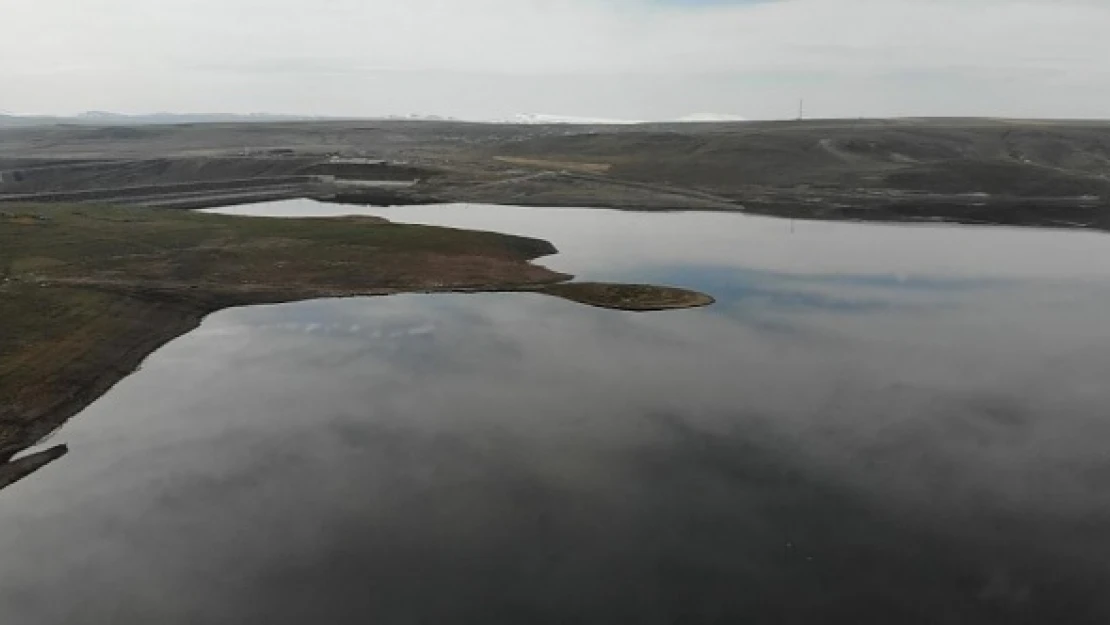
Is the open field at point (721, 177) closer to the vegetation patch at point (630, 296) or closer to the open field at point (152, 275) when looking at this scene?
the open field at point (152, 275)

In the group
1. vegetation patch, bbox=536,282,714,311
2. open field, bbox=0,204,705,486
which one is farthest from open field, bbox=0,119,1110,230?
vegetation patch, bbox=536,282,714,311

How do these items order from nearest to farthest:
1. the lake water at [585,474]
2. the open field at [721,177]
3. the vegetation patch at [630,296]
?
the lake water at [585,474], the vegetation patch at [630,296], the open field at [721,177]

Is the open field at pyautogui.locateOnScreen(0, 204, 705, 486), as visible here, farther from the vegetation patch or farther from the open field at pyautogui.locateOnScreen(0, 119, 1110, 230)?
the open field at pyautogui.locateOnScreen(0, 119, 1110, 230)

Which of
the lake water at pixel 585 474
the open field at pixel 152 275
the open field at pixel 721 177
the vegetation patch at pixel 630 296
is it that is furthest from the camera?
the open field at pixel 721 177

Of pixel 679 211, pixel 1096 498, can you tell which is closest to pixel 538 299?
pixel 1096 498

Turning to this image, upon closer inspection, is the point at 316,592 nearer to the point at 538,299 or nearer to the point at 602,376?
the point at 602,376

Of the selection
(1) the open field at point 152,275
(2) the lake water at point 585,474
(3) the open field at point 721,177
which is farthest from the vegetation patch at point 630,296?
(3) the open field at point 721,177

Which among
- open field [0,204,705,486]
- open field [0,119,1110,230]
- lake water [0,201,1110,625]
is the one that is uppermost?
open field [0,119,1110,230]

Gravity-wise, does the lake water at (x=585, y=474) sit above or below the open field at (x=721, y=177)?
below
